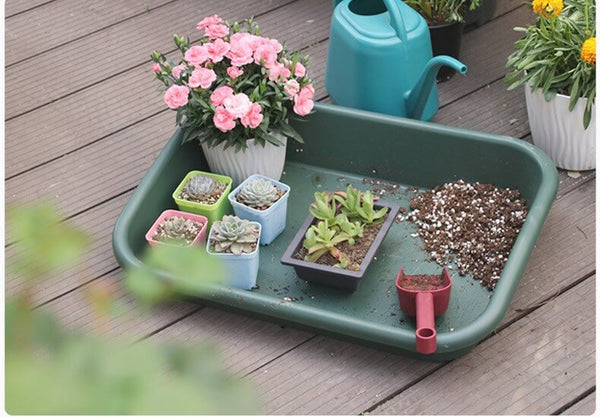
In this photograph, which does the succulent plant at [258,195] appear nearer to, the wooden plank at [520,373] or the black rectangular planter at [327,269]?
the black rectangular planter at [327,269]

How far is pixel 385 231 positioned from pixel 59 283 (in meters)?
0.67

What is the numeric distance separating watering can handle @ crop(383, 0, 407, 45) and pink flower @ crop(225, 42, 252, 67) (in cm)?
33

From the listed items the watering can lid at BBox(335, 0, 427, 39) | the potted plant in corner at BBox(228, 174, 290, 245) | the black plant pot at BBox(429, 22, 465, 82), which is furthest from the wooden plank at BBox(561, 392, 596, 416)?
the black plant pot at BBox(429, 22, 465, 82)

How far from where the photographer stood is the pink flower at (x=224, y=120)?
1872mm

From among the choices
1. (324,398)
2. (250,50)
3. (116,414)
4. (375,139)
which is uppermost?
(116,414)

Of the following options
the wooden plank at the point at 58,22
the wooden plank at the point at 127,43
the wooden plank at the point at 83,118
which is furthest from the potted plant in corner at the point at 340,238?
the wooden plank at the point at 58,22

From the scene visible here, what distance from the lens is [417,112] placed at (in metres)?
2.07

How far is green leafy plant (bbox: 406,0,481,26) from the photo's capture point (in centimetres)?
223

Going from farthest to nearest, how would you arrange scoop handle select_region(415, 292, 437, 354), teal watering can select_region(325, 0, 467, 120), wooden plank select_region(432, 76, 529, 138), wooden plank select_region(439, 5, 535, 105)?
wooden plank select_region(439, 5, 535, 105) < wooden plank select_region(432, 76, 529, 138) < teal watering can select_region(325, 0, 467, 120) < scoop handle select_region(415, 292, 437, 354)

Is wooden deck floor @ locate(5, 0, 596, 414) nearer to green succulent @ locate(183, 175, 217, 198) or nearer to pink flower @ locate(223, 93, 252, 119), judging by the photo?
green succulent @ locate(183, 175, 217, 198)

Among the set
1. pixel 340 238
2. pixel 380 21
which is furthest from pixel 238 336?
pixel 380 21

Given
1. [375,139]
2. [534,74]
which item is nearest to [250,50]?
[375,139]

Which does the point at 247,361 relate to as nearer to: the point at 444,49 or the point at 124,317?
the point at 124,317

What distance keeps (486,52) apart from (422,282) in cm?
90
